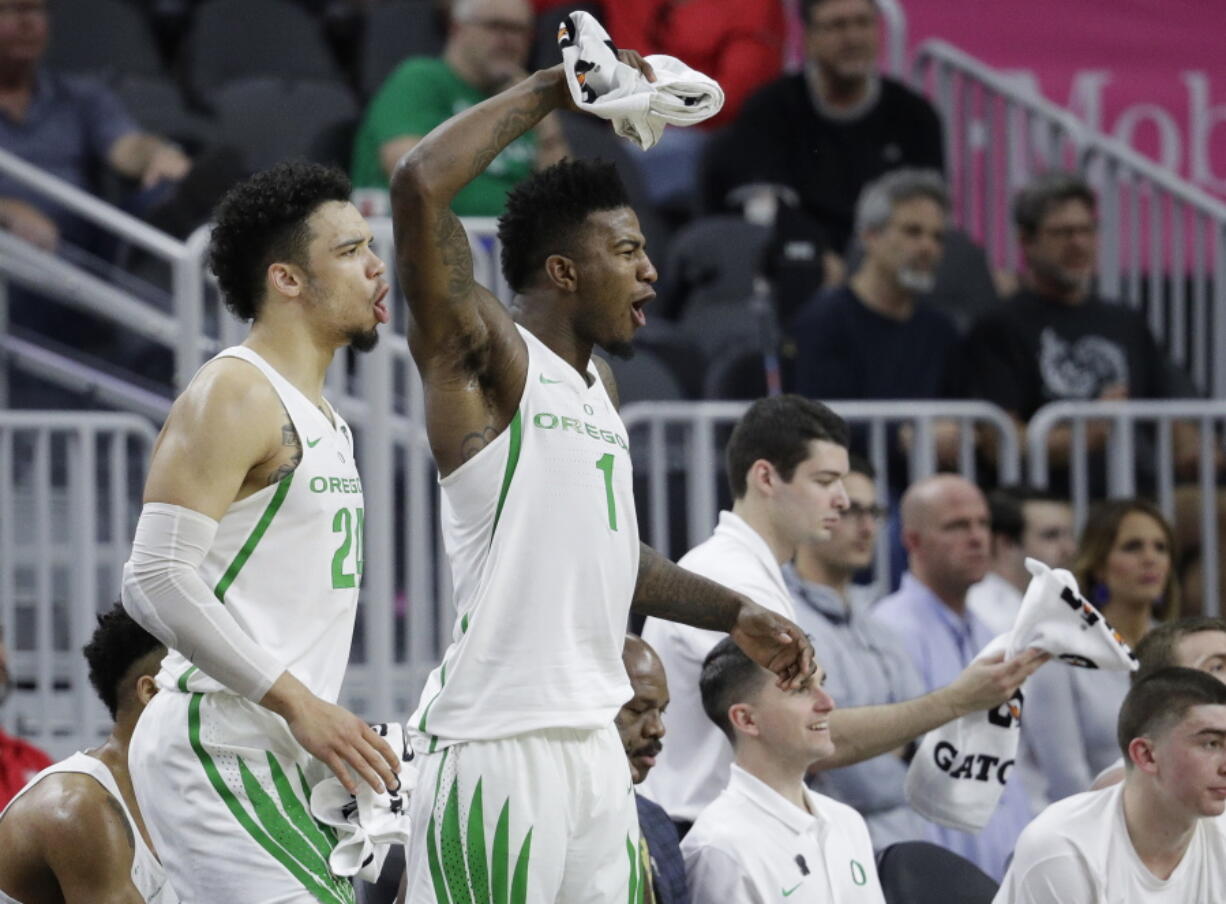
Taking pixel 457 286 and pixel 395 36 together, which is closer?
pixel 457 286

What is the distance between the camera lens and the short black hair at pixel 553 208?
4.10 m

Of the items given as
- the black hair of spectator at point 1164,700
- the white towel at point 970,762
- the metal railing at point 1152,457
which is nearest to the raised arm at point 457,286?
the white towel at point 970,762

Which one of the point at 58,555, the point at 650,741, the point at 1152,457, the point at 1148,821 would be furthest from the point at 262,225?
the point at 1152,457

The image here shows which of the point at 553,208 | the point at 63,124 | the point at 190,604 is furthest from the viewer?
the point at 63,124

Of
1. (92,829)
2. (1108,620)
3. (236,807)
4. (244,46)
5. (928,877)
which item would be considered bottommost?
(928,877)

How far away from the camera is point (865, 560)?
247 inches

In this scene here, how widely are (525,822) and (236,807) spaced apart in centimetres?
52

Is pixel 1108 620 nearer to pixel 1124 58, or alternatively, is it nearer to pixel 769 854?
pixel 769 854

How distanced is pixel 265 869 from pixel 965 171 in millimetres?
7322

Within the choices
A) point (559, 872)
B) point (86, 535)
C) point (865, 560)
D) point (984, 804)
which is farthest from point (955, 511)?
point (559, 872)

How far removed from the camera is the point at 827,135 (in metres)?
9.38

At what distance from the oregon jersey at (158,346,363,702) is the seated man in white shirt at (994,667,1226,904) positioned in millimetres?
1982

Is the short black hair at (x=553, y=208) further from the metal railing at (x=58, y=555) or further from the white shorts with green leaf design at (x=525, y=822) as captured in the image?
the metal railing at (x=58, y=555)

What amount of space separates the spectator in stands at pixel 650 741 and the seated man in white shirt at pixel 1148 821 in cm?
83
